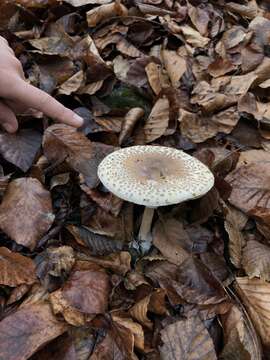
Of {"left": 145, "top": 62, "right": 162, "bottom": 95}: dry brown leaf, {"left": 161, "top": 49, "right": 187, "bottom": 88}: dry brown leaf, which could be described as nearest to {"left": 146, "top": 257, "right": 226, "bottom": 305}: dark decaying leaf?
{"left": 145, "top": 62, "right": 162, "bottom": 95}: dry brown leaf

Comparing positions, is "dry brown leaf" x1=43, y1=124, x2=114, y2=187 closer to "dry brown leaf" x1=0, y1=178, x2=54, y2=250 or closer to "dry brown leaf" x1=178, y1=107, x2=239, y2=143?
"dry brown leaf" x1=0, y1=178, x2=54, y2=250

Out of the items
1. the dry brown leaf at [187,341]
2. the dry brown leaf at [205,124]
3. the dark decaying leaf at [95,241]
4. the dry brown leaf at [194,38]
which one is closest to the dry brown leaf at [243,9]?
the dry brown leaf at [194,38]

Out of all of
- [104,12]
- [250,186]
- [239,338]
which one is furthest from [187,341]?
[104,12]

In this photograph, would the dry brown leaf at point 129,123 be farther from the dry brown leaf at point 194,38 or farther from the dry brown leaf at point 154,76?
the dry brown leaf at point 194,38

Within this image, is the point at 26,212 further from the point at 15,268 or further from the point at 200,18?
the point at 200,18

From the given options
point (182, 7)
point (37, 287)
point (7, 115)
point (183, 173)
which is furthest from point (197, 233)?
point (182, 7)
